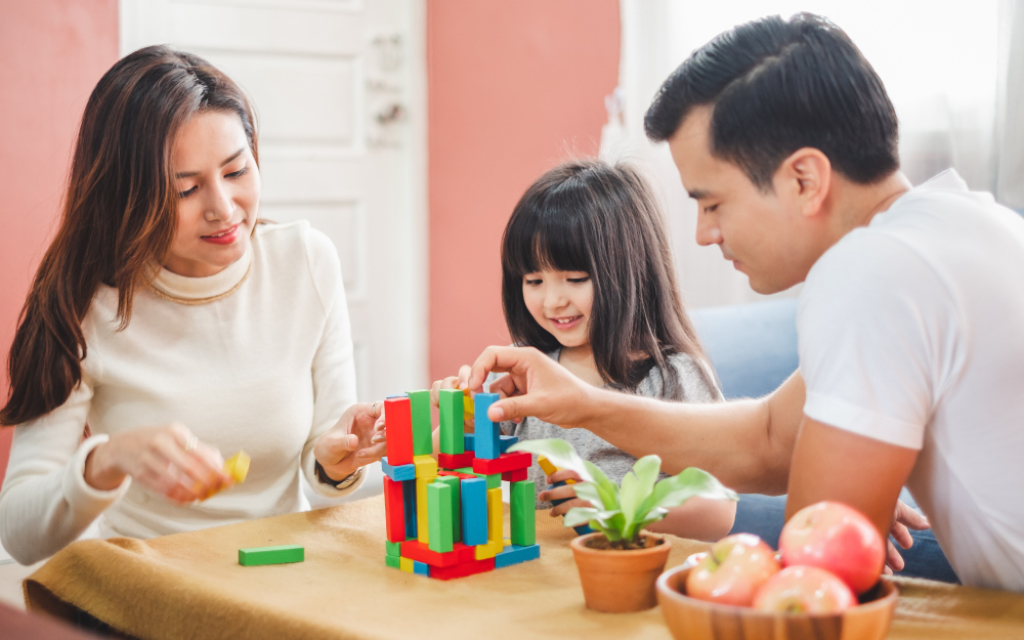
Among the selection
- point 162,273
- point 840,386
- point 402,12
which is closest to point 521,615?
point 840,386

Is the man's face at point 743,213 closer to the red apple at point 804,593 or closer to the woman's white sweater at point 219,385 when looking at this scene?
the red apple at point 804,593

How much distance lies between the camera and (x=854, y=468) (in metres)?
0.86

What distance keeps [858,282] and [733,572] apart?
32cm

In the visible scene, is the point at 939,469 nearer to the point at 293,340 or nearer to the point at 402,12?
the point at 293,340

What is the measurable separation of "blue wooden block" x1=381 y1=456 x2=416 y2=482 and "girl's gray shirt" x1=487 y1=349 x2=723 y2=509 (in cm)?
49

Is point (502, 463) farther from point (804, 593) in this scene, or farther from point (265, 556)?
point (804, 593)

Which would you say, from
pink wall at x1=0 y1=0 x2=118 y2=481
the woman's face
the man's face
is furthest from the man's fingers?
pink wall at x1=0 y1=0 x2=118 y2=481

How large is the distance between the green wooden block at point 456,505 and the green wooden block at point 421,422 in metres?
0.05

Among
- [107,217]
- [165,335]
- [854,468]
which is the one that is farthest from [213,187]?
[854,468]

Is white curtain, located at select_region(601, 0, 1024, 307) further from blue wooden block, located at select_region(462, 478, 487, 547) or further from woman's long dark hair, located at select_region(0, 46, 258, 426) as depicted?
blue wooden block, located at select_region(462, 478, 487, 547)

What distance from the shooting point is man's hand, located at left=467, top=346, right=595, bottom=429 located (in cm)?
116

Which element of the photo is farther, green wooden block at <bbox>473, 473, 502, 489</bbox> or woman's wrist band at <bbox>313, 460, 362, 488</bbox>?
woman's wrist band at <bbox>313, 460, 362, 488</bbox>

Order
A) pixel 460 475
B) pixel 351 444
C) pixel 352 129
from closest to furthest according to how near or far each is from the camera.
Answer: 1. pixel 460 475
2. pixel 351 444
3. pixel 352 129

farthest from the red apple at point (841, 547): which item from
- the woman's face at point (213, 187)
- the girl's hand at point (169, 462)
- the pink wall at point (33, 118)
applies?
the pink wall at point (33, 118)
